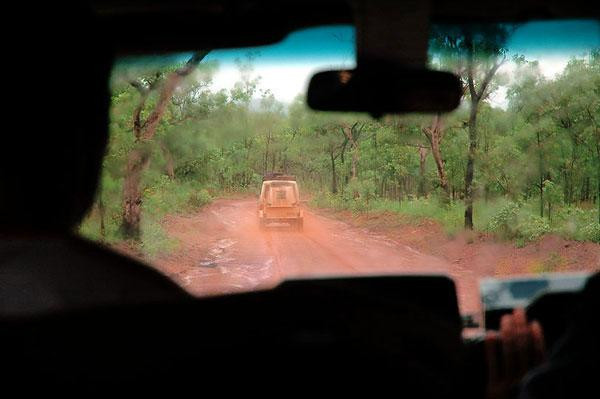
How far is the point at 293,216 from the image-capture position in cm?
1762

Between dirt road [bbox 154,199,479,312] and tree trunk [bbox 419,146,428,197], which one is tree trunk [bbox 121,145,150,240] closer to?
dirt road [bbox 154,199,479,312]

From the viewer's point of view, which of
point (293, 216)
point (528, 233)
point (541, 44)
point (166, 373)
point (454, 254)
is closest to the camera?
point (166, 373)

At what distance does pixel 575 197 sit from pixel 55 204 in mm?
10236

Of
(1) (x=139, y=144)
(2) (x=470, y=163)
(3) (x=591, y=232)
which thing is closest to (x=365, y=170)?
(2) (x=470, y=163)

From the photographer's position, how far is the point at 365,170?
18172mm

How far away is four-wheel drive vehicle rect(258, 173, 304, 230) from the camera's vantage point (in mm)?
16062

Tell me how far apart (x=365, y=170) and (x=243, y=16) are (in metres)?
15.9

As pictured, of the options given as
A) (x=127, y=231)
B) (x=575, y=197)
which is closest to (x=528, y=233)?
(x=575, y=197)

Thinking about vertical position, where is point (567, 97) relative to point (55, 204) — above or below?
above

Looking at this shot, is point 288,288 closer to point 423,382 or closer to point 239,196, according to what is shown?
point 423,382

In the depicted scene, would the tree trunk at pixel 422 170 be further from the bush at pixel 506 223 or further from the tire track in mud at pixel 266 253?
the bush at pixel 506 223

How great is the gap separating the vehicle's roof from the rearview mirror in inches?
8.6

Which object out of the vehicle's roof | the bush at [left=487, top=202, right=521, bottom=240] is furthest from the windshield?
the vehicle's roof

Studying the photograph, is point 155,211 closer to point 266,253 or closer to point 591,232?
point 266,253
